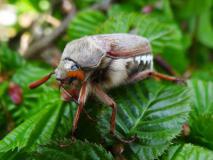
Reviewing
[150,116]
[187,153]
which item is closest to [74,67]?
[150,116]

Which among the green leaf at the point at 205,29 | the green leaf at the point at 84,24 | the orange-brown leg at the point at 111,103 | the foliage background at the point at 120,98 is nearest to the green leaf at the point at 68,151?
the foliage background at the point at 120,98

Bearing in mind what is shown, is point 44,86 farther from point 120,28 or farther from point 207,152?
point 207,152

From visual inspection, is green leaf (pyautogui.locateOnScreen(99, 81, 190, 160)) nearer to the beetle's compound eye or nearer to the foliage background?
the foliage background

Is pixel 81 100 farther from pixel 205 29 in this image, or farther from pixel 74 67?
pixel 205 29

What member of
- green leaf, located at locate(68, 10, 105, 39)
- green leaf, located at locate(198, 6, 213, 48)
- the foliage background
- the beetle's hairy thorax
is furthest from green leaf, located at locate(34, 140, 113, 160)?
green leaf, located at locate(198, 6, 213, 48)

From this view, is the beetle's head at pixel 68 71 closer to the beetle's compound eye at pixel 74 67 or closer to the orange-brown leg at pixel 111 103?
the beetle's compound eye at pixel 74 67

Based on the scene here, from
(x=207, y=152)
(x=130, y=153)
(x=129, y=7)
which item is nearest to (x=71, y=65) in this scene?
(x=130, y=153)

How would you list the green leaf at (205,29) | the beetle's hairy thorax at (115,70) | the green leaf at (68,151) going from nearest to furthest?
the green leaf at (68,151)
the beetle's hairy thorax at (115,70)
the green leaf at (205,29)
